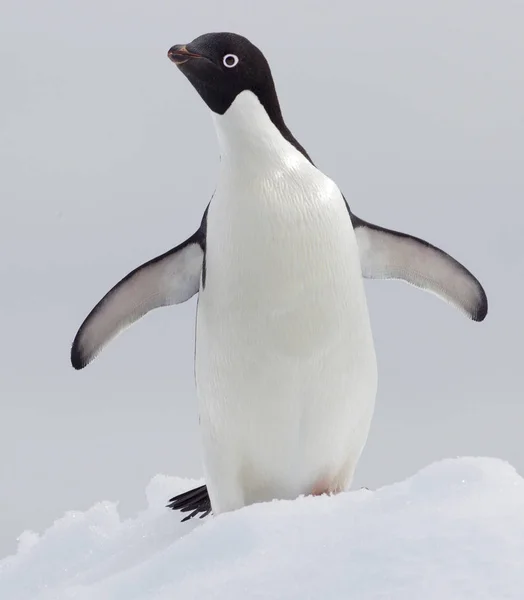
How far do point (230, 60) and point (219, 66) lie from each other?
0.04 m

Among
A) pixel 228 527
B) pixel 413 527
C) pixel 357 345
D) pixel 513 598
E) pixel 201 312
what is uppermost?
pixel 201 312

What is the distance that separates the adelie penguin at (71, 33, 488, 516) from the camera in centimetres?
301

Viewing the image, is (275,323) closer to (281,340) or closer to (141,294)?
(281,340)

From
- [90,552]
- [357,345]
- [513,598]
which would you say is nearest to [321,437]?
[357,345]

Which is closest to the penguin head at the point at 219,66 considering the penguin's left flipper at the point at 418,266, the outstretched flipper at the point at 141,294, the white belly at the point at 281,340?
the white belly at the point at 281,340

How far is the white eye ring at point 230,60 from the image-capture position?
120 inches

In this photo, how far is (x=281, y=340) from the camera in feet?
9.86

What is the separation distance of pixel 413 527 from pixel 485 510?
195 millimetres

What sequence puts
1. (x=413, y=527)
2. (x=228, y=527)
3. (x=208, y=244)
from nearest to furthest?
(x=413, y=527)
(x=228, y=527)
(x=208, y=244)

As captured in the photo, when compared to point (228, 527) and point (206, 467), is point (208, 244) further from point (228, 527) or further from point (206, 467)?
point (228, 527)

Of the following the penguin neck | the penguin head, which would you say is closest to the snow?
the penguin neck

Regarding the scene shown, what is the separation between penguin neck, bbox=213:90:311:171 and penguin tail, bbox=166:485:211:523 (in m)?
1.62

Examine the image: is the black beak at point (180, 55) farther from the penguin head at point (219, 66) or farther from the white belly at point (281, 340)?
the white belly at point (281, 340)

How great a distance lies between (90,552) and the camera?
4605 mm
